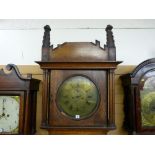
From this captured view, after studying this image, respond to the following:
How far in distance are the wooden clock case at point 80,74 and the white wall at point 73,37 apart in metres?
0.36

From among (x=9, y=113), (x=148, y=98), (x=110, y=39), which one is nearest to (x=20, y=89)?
(x=9, y=113)

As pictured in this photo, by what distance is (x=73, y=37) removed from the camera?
1.42 meters

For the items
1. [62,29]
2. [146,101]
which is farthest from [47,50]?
[146,101]

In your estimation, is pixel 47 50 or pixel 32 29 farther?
pixel 32 29

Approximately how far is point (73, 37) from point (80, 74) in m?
0.45

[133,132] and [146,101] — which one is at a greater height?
[146,101]

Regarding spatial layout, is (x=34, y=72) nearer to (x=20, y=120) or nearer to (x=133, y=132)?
(x=20, y=120)

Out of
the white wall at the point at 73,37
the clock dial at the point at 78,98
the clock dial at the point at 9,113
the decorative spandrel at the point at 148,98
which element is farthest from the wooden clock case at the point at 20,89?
the decorative spandrel at the point at 148,98

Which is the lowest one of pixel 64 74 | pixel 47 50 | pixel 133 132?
pixel 133 132

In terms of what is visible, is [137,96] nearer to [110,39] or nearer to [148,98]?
[148,98]

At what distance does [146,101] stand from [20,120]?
643mm

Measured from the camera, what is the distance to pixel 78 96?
1036 mm

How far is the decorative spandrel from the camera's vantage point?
1.07 metres

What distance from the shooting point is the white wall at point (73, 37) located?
1392mm
